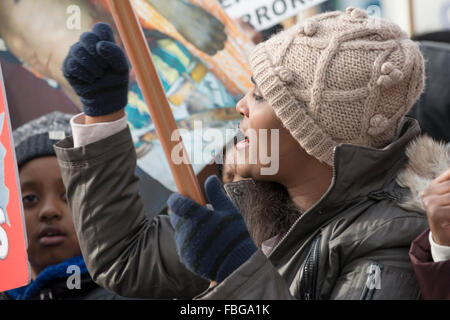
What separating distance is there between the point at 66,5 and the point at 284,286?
79.1 inches

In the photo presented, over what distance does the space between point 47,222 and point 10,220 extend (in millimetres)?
680

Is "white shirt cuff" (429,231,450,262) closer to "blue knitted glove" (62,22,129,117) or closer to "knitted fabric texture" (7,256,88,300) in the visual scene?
"blue knitted glove" (62,22,129,117)

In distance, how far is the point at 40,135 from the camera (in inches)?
109

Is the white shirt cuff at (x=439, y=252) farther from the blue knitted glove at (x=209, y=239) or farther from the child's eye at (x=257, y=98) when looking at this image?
the child's eye at (x=257, y=98)

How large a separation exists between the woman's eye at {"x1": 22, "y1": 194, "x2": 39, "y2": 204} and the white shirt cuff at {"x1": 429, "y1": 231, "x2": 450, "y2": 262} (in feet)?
5.66

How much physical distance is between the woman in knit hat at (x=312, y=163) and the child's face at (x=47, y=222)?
87 cm

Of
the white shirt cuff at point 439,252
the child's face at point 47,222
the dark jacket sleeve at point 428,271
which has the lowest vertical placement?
the child's face at point 47,222

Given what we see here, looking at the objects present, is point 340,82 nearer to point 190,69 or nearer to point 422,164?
point 422,164

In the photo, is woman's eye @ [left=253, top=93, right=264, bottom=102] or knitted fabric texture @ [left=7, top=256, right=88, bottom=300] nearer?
woman's eye @ [left=253, top=93, right=264, bottom=102]

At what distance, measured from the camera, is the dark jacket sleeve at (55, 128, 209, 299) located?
66.1 inches

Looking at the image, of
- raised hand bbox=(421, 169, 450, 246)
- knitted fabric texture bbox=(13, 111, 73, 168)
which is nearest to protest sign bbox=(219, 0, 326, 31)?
knitted fabric texture bbox=(13, 111, 73, 168)

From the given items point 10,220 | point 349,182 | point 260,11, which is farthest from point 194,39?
point 349,182

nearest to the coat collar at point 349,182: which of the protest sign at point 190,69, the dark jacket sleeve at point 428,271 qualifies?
the dark jacket sleeve at point 428,271

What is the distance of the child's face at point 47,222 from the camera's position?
258 cm
